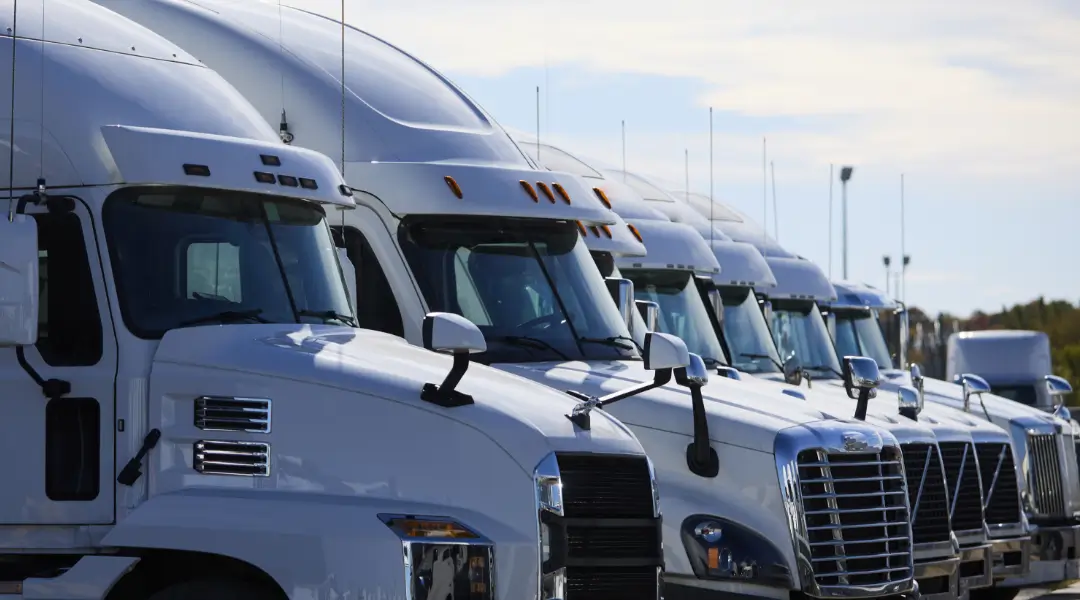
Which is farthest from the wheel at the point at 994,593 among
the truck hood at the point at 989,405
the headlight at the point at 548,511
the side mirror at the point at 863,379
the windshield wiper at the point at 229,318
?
the windshield wiper at the point at 229,318

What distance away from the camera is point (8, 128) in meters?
9.04

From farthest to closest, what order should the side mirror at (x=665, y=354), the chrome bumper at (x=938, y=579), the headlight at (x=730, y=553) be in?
the chrome bumper at (x=938, y=579) < the headlight at (x=730, y=553) < the side mirror at (x=665, y=354)

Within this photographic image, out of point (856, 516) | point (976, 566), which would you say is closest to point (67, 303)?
point (856, 516)

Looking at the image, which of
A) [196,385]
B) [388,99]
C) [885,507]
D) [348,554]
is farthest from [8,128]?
[885,507]

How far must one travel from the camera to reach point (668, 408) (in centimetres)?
1102

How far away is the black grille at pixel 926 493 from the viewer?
13.3m

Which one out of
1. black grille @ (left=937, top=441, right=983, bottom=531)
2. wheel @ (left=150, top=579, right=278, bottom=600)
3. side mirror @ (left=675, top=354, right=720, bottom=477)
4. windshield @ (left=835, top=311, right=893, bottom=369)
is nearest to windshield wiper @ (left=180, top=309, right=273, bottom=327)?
wheel @ (left=150, top=579, right=278, bottom=600)

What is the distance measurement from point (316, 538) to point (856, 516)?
4092 mm

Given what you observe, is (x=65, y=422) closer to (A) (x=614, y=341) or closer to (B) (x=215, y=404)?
(B) (x=215, y=404)

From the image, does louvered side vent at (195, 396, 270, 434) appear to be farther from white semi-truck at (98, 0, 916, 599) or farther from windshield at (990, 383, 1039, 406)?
windshield at (990, 383, 1039, 406)

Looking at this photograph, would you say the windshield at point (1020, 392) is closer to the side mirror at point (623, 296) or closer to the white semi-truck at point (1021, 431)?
the white semi-truck at point (1021, 431)

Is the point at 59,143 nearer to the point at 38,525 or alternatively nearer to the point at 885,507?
the point at 38,525

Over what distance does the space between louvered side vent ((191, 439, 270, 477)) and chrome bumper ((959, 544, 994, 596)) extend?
7.18 m

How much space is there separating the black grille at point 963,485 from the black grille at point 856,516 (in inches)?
133
